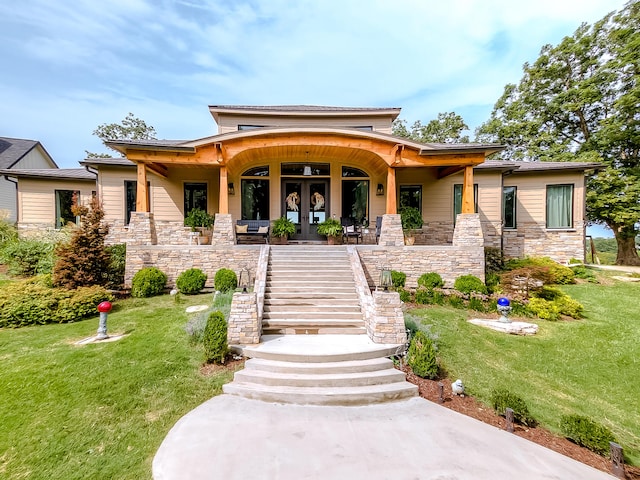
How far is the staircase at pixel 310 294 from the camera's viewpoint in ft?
20.2

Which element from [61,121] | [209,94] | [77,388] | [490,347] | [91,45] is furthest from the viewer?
[61,121]

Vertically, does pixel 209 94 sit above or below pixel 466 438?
above

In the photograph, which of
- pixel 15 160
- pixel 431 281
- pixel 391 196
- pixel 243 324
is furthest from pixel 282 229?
pixel 15 160

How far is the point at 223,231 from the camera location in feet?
31.2

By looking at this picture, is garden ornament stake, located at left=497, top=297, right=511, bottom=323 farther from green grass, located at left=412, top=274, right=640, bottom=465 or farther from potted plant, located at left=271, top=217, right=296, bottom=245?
potted plant, located at left=271, top=217, right=296, bottom=245

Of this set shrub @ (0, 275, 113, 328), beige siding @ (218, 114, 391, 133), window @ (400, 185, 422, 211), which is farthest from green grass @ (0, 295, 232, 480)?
window @ (400, 185, 422, 211)

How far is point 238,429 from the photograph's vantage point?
11.3 ft

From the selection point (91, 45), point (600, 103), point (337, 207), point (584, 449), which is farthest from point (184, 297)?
point (600, 103)

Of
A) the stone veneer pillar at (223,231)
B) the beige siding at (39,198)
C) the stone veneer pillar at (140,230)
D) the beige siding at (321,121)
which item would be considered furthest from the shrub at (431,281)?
the beige siding at (39,198)

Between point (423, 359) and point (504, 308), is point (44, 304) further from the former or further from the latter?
point (504, 308)

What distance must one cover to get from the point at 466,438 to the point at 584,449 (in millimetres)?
1470

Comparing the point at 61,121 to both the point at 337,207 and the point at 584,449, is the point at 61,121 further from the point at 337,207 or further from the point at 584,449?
the point at 584,449

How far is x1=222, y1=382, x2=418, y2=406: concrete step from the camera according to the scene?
410 centimetres

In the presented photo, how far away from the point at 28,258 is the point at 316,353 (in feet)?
38.2
